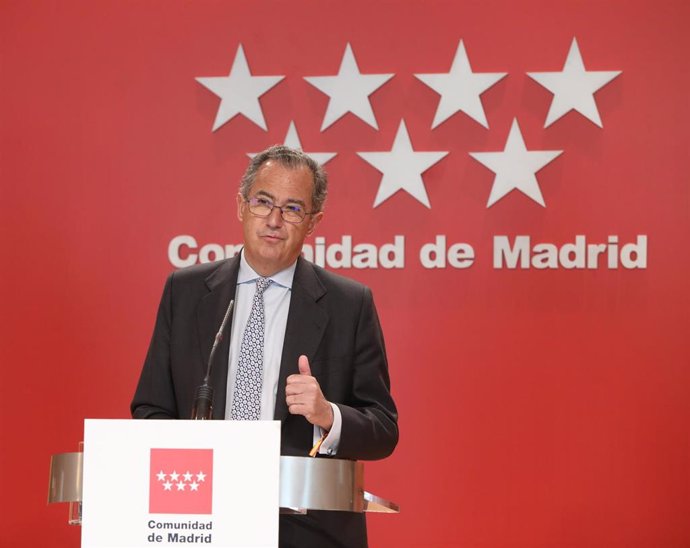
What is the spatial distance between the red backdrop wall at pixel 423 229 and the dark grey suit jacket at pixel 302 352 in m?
1.71

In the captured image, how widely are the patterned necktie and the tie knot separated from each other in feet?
0.25

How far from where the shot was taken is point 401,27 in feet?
13.3

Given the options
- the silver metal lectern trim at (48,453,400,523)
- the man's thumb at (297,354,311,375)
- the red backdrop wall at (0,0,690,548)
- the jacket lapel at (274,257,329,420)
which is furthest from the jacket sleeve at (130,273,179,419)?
the red backdrop wall at (0,0,690,548)

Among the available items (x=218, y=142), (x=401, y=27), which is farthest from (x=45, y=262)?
(x=401, y=27)

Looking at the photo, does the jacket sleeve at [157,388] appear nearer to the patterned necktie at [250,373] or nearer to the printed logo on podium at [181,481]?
the patterned necktie at [250,373]

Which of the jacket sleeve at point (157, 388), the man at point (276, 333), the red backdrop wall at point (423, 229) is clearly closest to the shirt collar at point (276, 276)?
the man at point (276, 333)

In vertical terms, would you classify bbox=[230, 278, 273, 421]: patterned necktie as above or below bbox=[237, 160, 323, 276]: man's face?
below

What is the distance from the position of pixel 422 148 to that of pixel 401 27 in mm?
537

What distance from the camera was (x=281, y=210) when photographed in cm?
229

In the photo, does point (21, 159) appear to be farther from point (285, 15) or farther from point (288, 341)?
point (288, 341)

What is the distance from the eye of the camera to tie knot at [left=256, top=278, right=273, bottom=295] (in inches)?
91.5

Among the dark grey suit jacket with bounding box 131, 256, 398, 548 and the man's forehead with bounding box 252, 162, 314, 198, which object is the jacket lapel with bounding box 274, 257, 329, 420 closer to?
the dark grey suit jacket with bounding box 131, 256, 398, 548

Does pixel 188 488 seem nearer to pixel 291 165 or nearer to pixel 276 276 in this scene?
pixel 276 276

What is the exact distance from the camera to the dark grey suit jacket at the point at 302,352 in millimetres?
2133
